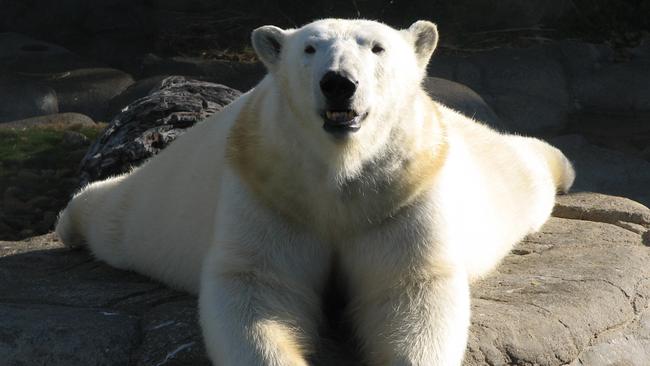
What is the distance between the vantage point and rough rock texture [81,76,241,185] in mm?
6082

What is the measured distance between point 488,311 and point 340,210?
72cm

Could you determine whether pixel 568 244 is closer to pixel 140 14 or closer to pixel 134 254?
pixel 134 254

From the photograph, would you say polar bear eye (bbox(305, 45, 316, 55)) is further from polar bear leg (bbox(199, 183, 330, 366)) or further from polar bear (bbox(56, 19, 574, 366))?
polar bear leg (bbox(199, 183, 330, 366))

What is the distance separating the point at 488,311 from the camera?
3754 millimetres

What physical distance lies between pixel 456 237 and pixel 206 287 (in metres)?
0.88

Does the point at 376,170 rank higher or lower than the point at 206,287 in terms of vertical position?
higher

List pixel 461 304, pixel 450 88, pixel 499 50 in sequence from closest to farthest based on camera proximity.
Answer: pixel 461 304
pixel 450 88
pixel 499 50

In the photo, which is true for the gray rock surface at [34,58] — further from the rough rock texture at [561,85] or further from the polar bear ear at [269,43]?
the polar bear ear at [269,43]

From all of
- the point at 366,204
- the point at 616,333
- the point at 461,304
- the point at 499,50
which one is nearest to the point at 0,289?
the point at 366,204

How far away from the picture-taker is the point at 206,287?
3.45m

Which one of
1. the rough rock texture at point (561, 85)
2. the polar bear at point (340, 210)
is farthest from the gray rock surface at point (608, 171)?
the polar bear at point (340, 210)

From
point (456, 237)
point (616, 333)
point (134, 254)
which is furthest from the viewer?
point (134, 254)

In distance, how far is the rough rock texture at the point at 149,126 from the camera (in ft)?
20.0

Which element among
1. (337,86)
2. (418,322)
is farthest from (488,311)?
(337,86)
